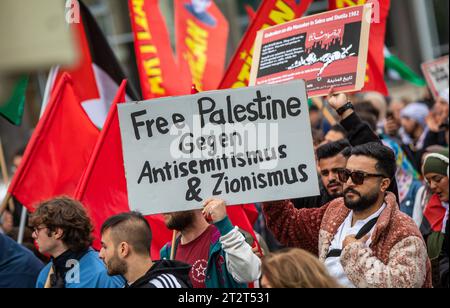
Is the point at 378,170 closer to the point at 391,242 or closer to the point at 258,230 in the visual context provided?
the point at 391,242

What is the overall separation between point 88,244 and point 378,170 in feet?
5.27

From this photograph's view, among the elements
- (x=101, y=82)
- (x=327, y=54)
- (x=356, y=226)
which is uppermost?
(x=101, y=82)

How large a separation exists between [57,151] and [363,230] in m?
3.07

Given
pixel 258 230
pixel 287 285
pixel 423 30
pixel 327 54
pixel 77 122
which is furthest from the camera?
pixel 423 30

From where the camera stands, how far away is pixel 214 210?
4621mm

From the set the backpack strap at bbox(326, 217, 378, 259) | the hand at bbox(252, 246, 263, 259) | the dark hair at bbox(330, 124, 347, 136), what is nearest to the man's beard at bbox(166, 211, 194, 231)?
the hand at bbox(252, 246, 263, 259)

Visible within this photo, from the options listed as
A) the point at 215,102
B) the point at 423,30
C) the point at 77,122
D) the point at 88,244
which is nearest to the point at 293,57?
the point at 215,102

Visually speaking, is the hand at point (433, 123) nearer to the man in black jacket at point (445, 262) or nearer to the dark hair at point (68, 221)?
the man in black jacket at point (445, 262)

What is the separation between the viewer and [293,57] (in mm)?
5844

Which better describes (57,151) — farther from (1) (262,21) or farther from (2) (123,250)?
(2) (123,250)

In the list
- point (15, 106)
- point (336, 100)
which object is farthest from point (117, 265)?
point (15, 106)

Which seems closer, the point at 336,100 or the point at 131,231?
the point at 131,231

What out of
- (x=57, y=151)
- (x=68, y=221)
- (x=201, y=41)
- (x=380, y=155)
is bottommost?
(x=68, y=221)

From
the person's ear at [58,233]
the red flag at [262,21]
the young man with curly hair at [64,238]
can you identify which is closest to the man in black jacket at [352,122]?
the young man with curly hair at [64,238]
